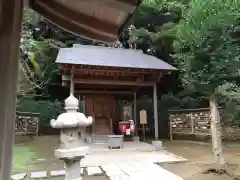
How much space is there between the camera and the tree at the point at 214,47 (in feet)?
18.0

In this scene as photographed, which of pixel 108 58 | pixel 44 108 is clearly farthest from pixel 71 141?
pixel 44 108

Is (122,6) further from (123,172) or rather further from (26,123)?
(26,123)

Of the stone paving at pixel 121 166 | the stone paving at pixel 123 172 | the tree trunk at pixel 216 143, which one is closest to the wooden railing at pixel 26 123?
the stone paving at pixel 121 166

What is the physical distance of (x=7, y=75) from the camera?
1.10 meters

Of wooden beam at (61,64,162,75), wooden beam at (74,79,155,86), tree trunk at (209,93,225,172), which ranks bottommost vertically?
tree trunk at (209,93,225,172)

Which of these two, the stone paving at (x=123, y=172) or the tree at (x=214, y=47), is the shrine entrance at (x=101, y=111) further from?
the tree at (x=214, y=47)

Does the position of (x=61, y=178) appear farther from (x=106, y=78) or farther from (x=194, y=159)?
(x=106, y=78)

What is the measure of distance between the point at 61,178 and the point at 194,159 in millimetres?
3866

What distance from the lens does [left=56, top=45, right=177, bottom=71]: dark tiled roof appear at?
8.89 meters

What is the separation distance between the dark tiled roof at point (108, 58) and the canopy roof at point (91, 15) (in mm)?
6806

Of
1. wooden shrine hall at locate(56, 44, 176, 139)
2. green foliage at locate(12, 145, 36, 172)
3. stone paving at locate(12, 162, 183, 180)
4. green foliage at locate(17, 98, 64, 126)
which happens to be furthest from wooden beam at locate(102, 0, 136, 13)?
green foliage at locate(17, 98, 64, 126)

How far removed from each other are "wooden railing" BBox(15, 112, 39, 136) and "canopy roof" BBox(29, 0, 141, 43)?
10.5 meters

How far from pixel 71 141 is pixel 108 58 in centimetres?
681

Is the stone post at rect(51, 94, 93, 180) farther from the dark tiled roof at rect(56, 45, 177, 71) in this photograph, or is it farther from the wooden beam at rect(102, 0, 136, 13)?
the dark tiled roof at rect(56, 45, 177, 71)
